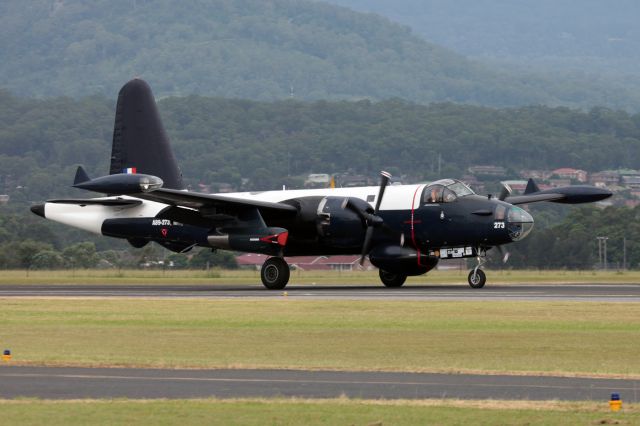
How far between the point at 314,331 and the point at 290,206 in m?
18.3

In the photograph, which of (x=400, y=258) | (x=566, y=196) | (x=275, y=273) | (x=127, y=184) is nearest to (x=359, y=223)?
(x=400, y=258)

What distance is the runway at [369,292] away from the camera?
4472 centimetres

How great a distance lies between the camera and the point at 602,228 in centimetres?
11481

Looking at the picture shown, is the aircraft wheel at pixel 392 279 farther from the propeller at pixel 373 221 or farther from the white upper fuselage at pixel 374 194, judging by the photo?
the white upper fuselage at pixel 374 194

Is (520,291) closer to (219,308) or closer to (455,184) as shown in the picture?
(455,184)

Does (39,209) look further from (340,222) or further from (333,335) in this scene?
(333,335)

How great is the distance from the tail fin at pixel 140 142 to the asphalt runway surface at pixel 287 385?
3278 cm

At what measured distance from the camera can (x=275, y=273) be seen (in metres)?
52.5

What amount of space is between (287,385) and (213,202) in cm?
2713

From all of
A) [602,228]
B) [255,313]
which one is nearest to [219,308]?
[255,313]

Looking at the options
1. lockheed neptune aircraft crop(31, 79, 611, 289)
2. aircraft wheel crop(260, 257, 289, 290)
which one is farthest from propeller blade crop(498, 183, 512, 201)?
aircraft wheel crop(260, 257, 289, 290)

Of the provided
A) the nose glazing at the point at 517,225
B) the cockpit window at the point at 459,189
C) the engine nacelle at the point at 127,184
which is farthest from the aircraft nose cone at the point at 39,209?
the nose glazing at the point at 517,225

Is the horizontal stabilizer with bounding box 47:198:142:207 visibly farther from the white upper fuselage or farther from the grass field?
the grass field

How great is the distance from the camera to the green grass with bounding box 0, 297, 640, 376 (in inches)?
1085
